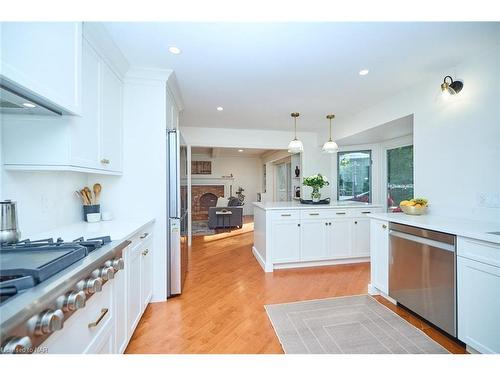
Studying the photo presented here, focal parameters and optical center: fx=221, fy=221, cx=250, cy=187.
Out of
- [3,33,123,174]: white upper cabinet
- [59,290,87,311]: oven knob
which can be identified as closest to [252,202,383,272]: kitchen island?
[3,33,123,174]: white upper cabinet

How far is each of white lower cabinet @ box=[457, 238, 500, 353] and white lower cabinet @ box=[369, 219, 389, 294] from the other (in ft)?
2.29

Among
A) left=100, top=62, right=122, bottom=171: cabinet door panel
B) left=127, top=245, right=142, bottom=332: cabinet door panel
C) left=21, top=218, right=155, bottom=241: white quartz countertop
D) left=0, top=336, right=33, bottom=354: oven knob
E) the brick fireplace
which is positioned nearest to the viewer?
left=0, top=336, right=33, bottom=354: oven knob

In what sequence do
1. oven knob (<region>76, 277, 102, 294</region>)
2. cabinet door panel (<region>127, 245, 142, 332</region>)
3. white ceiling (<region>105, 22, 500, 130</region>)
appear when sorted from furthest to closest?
white ceiling (<region>105, 22, 500, 130</region>) < cabinet door panel (<region>127, 245, 142, 332</region>) < oven knob (<region>76, 277, 102, 294</region>)

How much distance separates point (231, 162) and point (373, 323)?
308 inches

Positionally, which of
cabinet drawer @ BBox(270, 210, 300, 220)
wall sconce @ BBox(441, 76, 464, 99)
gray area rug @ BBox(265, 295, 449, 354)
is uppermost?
wall sconce @ BBox(441, 76, 464, 99)

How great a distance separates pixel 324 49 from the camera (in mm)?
1952

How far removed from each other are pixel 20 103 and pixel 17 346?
3.76ft

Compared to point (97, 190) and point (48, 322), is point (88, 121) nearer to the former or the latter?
point (97, 190)

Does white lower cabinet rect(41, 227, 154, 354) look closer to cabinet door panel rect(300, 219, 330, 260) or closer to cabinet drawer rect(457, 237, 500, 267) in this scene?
cabinet door panel rect(300, 219, 330, 260)

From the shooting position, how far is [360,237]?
135 inches

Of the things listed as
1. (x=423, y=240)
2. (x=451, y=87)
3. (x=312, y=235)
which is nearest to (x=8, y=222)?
(x=423, y=240)

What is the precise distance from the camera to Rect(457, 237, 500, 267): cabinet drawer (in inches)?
54.6

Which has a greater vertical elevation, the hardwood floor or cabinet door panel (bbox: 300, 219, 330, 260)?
cabinet door panel (bbox: 300, 219, 330, 260)

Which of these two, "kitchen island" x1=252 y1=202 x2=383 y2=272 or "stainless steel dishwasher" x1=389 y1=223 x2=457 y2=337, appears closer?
"stainless steel dishwasher" x1=389 y1=223 x2=457 y2=337
